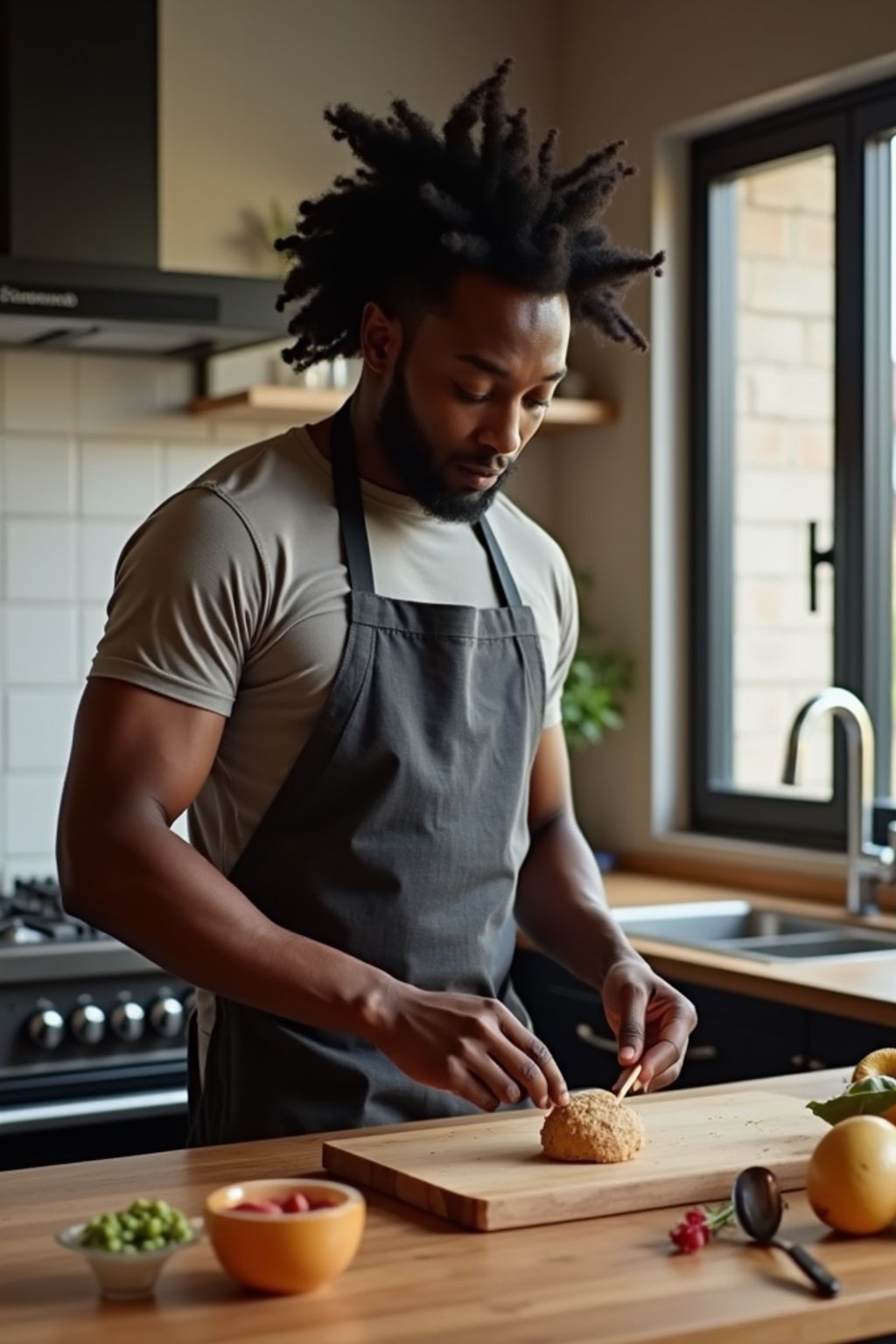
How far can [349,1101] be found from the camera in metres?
1.93

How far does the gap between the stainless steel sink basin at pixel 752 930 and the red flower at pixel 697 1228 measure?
1.52 metres

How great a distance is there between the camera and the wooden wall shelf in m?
3.44

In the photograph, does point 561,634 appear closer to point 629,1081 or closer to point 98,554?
point 629,1081

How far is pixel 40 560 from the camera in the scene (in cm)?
355

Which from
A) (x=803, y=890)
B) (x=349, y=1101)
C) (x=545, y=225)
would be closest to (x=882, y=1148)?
(x=349, y=1101)

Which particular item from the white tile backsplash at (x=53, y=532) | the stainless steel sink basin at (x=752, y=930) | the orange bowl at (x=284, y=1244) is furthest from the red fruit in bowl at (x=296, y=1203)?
the white tile backsplash at (x=53, y=532)

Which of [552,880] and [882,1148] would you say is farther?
[552,880]

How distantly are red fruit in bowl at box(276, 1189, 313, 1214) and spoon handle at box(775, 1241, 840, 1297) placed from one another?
1.13ft

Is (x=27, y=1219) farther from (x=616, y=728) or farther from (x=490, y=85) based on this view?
(x=616, y=728)

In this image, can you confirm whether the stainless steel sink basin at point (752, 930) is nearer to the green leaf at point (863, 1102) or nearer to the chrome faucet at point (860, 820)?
the chrome faucet at point (860, 820)

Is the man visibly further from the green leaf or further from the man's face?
the green leaf

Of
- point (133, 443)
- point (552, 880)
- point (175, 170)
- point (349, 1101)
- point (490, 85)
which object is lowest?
point (349, 1101)

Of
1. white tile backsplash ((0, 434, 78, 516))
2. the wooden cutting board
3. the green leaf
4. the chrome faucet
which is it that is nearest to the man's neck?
the wooden cutting board

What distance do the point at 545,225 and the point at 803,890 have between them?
68.9 inches
